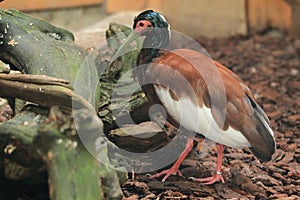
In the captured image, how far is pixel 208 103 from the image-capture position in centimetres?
293

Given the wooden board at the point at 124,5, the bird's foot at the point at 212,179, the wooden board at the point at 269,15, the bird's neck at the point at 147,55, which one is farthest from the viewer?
the wooden board at the point at 269,15

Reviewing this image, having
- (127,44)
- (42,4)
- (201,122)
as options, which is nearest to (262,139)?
(201,122)

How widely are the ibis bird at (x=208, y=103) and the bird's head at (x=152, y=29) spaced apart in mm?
145

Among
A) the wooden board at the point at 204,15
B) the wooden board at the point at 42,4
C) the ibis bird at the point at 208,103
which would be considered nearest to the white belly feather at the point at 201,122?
the ibis bird at the point at 208,103

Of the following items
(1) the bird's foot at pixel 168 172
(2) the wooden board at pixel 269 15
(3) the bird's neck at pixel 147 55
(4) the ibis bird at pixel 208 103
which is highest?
(3) the bird's neck at pixel 147 55

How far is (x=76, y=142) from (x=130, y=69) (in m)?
1.36

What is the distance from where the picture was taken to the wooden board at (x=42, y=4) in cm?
553

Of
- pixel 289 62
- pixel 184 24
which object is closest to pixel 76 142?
pixel 289 62

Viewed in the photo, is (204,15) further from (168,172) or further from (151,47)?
(168,172)

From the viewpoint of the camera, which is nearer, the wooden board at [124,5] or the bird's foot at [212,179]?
the bird's foot at [212,179]

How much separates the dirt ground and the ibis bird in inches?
4.2

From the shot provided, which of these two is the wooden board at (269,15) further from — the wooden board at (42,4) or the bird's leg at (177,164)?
the bird's leg at (177,164)

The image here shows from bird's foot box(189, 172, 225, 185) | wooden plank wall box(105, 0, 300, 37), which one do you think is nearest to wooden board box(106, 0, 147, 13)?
wooden plank wall box(105, 0, 300, 37)

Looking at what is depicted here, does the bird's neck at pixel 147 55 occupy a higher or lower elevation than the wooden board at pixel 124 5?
higher
